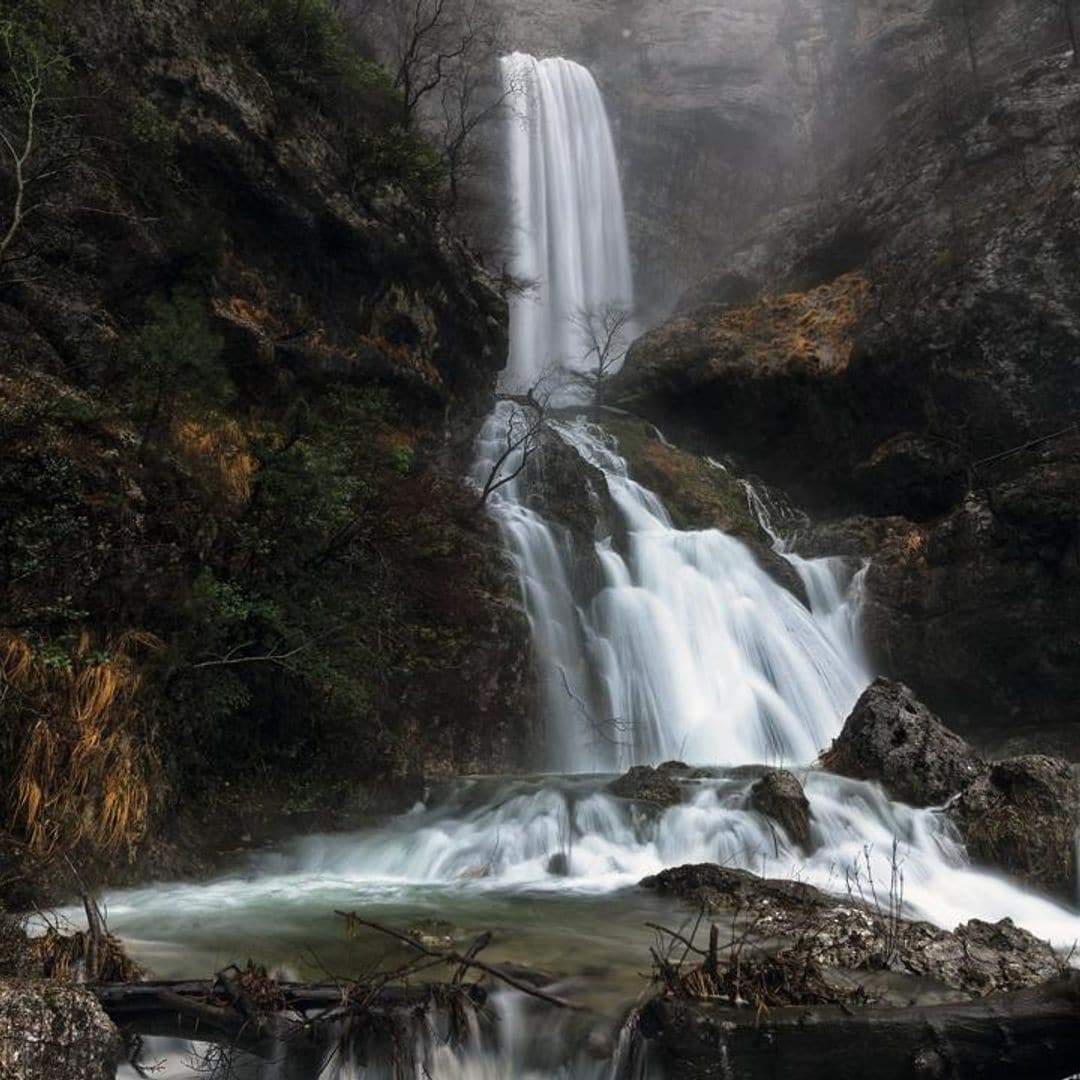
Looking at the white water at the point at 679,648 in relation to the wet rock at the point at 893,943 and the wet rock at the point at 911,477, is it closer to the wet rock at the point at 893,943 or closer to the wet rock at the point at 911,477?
the wet rock at the point at 911,477

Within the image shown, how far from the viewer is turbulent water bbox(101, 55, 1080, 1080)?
5.20 meters

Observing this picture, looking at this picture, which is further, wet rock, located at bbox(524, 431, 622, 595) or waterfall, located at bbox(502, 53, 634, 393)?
waterfall, located at bbox(502, 53, 634, 393)

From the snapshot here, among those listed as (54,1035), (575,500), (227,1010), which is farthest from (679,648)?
(54,1035)

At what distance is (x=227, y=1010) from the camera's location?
13.7ft

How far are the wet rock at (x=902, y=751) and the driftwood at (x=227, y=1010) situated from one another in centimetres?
811

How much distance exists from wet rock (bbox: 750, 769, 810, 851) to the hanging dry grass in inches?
250

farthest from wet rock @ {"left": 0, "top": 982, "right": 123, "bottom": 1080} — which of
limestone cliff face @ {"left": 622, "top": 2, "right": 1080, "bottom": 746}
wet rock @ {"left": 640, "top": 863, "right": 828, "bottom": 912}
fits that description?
limestone cliff face @ {"left": 622, "top": 2, "right": 1080, "bottom": 746}

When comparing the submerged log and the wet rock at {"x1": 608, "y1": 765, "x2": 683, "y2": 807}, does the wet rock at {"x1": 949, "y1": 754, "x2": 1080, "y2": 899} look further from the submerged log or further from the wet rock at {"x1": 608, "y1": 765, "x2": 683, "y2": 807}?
the submerged log

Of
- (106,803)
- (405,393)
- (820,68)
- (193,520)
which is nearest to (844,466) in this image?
(405,393)

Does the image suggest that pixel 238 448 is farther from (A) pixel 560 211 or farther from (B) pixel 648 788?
(A) pixel 560 211

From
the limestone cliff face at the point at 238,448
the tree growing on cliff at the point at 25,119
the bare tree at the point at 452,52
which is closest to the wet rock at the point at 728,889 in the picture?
the limestone cliff face at the point at 238,448

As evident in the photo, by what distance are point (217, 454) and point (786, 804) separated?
8201 millimetres

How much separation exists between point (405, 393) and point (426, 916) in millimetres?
12089

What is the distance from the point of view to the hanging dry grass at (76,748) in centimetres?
639
